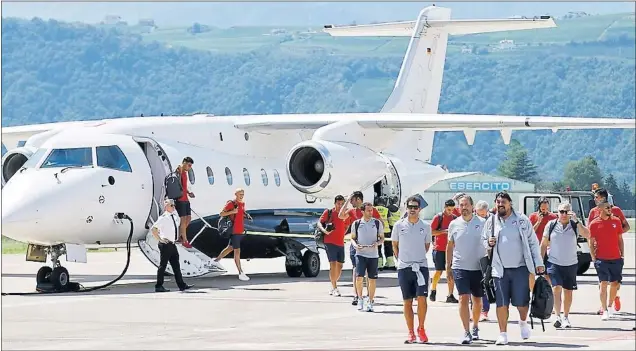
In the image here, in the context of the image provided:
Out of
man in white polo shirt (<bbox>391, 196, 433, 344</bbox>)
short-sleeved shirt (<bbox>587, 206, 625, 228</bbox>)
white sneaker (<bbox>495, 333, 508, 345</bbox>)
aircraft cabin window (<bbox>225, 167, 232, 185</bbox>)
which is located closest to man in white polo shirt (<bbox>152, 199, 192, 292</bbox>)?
aircraft cabin window (<bbox>225, 167, 232, 185</bbox>)

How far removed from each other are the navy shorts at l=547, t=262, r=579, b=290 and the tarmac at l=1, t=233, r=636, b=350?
1.52 ft

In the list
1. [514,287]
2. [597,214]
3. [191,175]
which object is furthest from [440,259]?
[191,175]

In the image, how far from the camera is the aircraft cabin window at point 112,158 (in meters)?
21.2

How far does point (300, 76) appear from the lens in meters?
142

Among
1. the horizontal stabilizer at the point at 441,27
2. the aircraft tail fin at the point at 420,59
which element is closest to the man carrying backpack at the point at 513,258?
the horizontal stabilizer at the point at 441,27

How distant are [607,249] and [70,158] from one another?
8870 mm

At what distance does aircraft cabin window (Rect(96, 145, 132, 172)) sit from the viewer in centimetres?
2119

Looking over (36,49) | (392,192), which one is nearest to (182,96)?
(36,49)

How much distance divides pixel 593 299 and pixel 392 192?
22.2 feet

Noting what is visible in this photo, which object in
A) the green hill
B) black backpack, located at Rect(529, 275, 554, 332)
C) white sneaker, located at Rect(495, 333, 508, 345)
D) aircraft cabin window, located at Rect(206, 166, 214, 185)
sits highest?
the green hill

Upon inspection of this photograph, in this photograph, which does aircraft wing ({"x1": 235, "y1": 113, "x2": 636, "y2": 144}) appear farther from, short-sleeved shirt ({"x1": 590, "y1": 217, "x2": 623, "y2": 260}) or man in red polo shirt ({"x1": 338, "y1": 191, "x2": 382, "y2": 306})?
short-sleeved shirt ({"x1": 590, "y1": 217, "x2": 623, "y2": 260})

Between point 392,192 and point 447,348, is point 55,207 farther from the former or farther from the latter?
point 447,348

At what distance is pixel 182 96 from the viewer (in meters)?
151

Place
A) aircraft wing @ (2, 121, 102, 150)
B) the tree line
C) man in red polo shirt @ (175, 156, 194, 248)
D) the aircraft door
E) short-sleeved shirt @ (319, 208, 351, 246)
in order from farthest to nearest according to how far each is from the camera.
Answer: the tree line → aircraft wing @ (2, 121, 102, 150) → the aircraft door → man in red polo shirt @ (175, 156, 194, 248) → short-sleeved shirt @ (319, 208, 351, 246)
